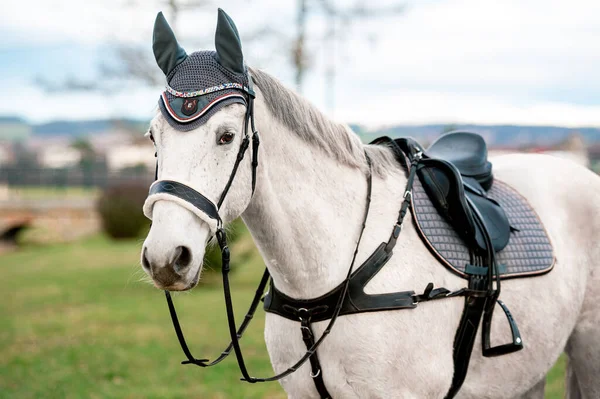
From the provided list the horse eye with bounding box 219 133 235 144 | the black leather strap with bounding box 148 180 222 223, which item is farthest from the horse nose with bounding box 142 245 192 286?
the horse eye with bounding box 219 133 235 144

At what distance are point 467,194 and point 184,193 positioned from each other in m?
1.70

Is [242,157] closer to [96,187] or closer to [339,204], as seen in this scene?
[339,204]

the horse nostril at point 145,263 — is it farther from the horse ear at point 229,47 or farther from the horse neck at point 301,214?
the horse ear at point 229,47

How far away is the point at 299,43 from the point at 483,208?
9.73 meters

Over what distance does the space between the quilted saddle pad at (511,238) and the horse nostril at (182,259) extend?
1128 millimetres

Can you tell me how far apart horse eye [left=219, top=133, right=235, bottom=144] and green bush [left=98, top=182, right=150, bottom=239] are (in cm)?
1921

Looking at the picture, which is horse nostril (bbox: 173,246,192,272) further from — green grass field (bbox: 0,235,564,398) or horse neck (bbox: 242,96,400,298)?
green grass field (bbox: 0,235,564,398)

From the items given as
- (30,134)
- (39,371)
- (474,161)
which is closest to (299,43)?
(39,371)

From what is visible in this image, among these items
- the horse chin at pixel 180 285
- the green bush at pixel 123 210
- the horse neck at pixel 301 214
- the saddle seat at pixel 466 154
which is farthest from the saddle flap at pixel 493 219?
the green bush at pixel 123 210

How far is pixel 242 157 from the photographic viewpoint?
2301 mm

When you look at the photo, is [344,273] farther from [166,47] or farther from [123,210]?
[123,210]

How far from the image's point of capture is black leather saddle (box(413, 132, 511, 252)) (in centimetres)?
291

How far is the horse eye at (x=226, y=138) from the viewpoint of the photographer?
227cm

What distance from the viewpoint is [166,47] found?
2486mm
